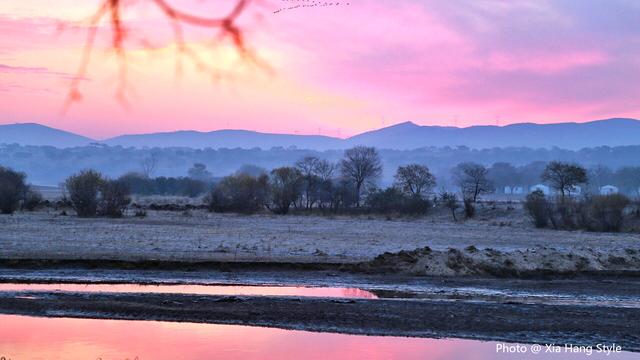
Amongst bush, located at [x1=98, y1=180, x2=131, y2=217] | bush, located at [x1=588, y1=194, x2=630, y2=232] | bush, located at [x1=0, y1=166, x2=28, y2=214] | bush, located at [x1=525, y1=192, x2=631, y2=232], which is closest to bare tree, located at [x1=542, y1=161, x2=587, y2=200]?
bush, located at [x1=525, y1=192, x2=631, y2=232]

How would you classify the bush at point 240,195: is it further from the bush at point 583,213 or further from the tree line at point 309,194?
the bush at point 583,213

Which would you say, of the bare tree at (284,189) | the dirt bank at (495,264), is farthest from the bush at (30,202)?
the dirt bank at (495,264)

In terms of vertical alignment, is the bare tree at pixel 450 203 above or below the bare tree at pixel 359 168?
below

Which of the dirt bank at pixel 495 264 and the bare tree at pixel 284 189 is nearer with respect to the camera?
the dirt bank at pixel 495 264

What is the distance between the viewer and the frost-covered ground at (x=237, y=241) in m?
39.2

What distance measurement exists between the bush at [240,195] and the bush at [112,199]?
15333mm

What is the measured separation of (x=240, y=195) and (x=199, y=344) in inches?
2981

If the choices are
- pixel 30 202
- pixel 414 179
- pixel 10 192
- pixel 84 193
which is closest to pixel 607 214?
pixel 84 193

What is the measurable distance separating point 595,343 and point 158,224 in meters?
45.8

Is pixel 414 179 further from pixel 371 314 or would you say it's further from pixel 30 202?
pixel 371 314

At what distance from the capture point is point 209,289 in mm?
29000

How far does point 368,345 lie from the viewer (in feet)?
66.2

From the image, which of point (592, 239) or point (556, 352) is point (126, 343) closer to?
point (556, 352)

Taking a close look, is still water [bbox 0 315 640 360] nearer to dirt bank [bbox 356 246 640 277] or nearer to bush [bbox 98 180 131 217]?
dirt bank [bbox 356 246 640 277]
